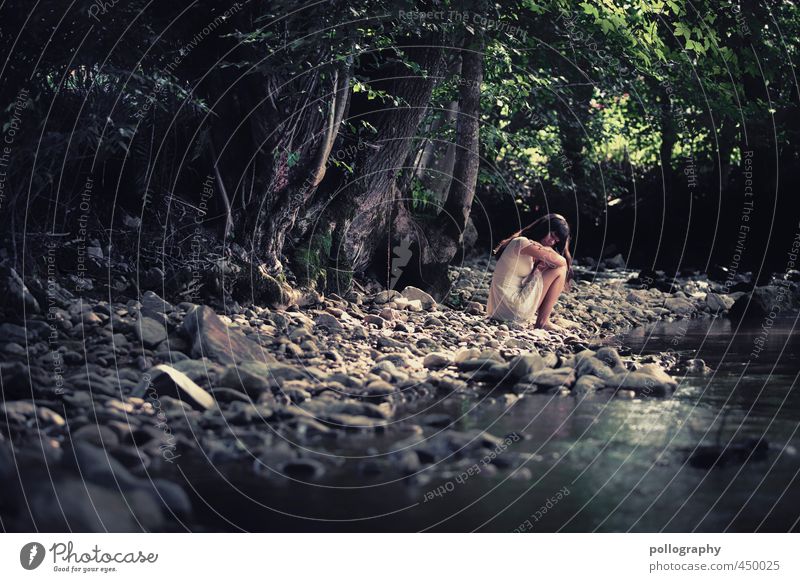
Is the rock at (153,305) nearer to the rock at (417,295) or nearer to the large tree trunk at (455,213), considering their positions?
the rock at (417,295)

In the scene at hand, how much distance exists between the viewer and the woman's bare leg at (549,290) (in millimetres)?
10548

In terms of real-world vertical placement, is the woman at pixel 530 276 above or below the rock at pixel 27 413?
above

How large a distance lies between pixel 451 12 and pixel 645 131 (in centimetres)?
1110

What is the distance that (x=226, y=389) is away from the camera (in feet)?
21.1

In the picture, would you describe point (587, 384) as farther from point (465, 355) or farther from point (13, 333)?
point (13, 333)

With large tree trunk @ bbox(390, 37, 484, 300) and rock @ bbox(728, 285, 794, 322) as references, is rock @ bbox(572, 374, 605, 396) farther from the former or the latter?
rock @ bbox(728, 285, 794, 322)

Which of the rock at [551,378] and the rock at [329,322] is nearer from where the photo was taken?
the rock at [551,378]

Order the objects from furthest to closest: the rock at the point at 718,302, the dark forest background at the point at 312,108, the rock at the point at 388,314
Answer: the rock at the point at 718,302 < the rock at the point at 388,314 < the dark forest background at the point at 312,108

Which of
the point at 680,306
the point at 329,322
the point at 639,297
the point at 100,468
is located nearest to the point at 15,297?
the point at 329,322

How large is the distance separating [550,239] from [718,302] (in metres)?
4.52

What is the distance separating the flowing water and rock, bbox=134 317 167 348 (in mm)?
2241

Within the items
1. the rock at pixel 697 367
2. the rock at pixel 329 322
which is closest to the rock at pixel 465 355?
the rock at pixel 329 322

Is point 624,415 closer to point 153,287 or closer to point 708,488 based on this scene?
point 708,488

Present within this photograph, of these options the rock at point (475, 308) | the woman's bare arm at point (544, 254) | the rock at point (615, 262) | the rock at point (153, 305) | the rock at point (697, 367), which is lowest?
the rock at point (153, 305)
